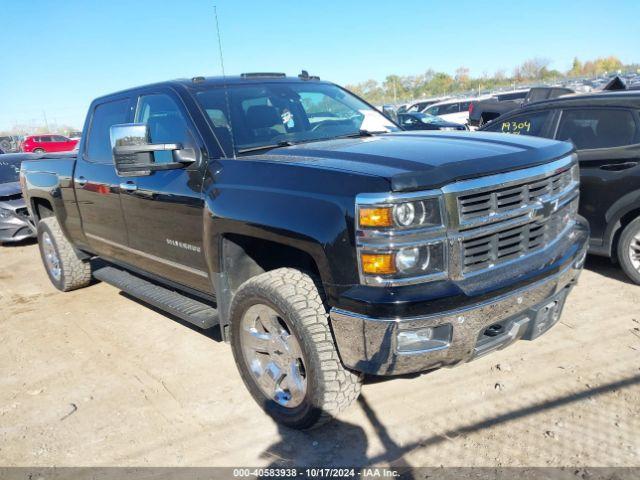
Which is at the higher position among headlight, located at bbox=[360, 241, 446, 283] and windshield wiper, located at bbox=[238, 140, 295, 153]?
windshield wiper, located at bbox=[238, 140, 295, 153]

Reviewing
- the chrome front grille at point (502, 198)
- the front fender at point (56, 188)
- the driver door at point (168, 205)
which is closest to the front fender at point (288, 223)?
the driver door at point (168, 205)

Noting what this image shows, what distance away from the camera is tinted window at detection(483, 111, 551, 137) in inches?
222

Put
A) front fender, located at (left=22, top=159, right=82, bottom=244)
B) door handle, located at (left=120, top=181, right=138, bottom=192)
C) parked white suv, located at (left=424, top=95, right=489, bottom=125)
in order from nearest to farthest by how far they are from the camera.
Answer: door handle, located at (left=120, top=181, right=138, bottom=192) < front fender, located at (left=22, top=159, right=82, bottom=244) < parked white suv, located at (left=424, top=95, right=489, bottom=125)

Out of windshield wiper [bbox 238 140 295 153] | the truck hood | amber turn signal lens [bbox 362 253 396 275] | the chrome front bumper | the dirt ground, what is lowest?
the dirt ground

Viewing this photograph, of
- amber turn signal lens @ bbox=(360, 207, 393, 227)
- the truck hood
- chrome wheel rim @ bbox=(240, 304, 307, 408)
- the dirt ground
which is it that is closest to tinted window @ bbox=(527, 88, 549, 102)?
the dirt ground

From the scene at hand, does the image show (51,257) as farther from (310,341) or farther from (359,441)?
(359,441)

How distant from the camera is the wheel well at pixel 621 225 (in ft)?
15.6

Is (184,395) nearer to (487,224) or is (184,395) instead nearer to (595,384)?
(487,224)

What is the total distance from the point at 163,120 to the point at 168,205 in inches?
25.6

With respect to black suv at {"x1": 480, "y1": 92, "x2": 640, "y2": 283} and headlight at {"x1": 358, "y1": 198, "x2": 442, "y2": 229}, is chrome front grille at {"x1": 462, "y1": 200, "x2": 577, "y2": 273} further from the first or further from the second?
black suv at {"x1": 480, "y1": 92, "x2": 640, "y2": 283}

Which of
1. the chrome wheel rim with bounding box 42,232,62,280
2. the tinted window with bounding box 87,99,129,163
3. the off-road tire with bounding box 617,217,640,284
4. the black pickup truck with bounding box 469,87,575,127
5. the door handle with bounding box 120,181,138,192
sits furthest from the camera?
the black pickup truck with bounding box 469,87,575,127

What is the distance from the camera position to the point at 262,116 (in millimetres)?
3701

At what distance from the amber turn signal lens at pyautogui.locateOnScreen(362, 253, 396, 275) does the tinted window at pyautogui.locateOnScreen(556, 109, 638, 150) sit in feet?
11.5

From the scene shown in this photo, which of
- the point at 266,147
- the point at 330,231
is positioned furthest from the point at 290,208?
the point at 266,147
